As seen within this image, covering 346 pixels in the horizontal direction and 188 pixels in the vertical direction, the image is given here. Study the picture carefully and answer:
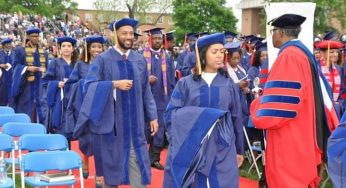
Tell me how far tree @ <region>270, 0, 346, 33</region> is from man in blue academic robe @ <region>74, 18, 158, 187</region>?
20.3m

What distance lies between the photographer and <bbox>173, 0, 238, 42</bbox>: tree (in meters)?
40.3

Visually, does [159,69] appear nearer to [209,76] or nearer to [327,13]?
[209,76]

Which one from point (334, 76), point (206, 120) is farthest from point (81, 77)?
point (334, 76)

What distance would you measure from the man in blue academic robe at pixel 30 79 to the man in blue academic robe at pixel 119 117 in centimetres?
401

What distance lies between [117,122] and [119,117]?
1.9 inches

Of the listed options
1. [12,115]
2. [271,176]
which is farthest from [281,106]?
[12,115]

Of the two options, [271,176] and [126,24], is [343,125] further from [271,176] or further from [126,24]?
[126,24]

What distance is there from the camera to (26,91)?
28.8ft

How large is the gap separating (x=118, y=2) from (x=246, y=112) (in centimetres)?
5567

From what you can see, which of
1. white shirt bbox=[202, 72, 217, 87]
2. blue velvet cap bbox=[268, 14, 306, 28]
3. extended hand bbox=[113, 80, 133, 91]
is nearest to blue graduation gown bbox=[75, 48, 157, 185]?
extended hand bbox=[113, 80, 133, 91]

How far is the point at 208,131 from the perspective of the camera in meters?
4.13

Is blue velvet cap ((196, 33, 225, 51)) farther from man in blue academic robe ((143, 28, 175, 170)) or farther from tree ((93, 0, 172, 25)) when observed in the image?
tree ((93, 0, 172, 25))

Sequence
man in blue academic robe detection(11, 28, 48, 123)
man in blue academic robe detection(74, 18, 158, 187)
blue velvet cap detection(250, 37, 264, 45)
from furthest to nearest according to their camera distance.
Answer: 1. blue velvet cap detection(250, 37, 264, 45)
2. man in blue academic robe detection(11, 28, 48, 123)
3. man in blue academic robe detection(74, 18, 158, 187)

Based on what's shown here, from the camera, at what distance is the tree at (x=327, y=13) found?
78.8 feet
